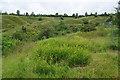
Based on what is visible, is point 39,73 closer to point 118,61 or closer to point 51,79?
point 51,79

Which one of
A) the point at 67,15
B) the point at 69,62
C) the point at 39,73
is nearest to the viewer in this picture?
the point at 39,73

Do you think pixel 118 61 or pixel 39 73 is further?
pixel 118 61

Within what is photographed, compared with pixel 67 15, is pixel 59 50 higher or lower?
lower

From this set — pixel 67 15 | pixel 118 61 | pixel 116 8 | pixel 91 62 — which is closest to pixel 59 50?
pixel 91 62

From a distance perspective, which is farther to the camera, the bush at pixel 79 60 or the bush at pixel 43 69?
the bush at pixel 79 60

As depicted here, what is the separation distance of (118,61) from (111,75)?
74.5 inches

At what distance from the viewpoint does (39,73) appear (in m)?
5.62

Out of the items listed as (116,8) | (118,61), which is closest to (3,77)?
(118,61)

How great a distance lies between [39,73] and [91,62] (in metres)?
2.26

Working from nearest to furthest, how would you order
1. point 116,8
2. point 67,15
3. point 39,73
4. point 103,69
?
point 39,73, point 103,69, point 116,8, point 67,15

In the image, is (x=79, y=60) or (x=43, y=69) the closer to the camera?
(x=43, y=69)

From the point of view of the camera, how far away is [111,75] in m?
5.48

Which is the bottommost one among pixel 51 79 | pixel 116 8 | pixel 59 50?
pixel 51 79

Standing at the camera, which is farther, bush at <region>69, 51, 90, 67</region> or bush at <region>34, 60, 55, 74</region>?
bush at <region>69, 51, 90, 67</region>
